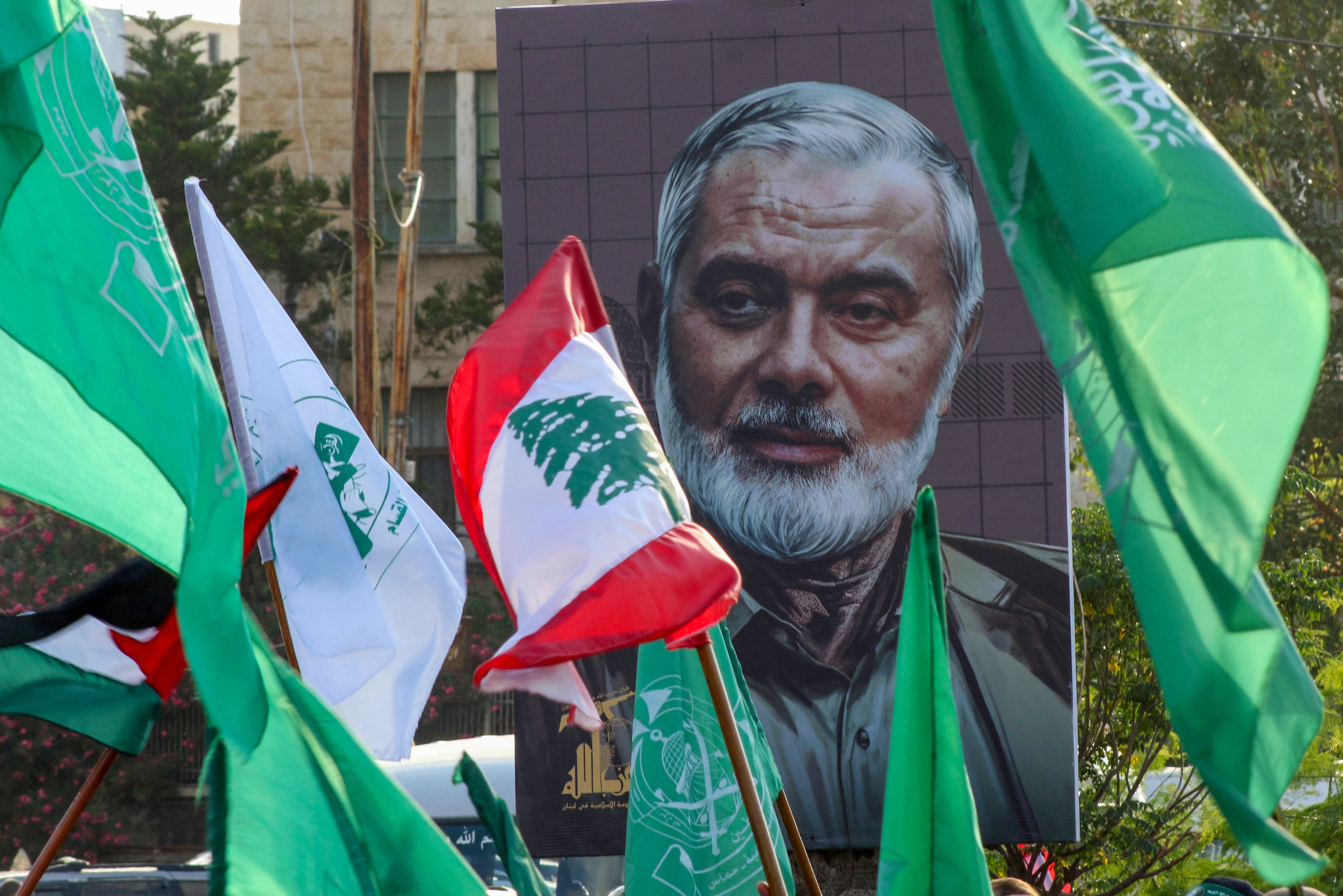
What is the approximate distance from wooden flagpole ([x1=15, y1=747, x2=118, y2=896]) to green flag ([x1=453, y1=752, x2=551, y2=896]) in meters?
0.86

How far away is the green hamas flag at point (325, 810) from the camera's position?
2387mm

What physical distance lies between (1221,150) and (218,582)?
1902mm

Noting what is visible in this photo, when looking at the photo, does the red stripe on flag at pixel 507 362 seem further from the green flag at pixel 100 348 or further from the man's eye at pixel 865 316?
the man's eye at pixel 865 316

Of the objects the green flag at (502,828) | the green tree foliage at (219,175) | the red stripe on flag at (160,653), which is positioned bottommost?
the green flag at (502,828)

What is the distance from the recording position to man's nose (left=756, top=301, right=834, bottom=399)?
23.5 ft

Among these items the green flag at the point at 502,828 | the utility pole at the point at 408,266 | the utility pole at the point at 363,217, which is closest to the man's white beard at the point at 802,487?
the green flag at the point at 502,828

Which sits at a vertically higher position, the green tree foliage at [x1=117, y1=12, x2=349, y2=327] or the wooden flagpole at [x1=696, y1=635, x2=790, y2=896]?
the green tree foliage at [x1=117, y1=12, x2=349, y2=327]

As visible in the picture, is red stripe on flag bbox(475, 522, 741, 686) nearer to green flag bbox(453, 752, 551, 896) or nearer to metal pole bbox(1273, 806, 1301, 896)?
green flag bbox(453, 752, 551, 896)

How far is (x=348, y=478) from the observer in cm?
486

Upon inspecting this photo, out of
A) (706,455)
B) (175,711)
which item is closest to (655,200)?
(706,455)

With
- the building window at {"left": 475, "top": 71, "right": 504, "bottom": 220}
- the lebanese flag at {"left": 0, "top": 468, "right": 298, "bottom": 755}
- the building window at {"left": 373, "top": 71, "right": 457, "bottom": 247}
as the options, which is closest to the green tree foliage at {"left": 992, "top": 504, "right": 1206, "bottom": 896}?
the lebanese flag at {"left": 0, "top": 468, "right": 298, "bottom": 755}

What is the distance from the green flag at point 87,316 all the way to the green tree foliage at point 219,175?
1353cm

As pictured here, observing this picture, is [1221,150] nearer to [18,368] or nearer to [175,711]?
[18,368]

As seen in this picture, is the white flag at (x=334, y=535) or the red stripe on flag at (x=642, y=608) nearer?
the red stripe on flag at (x=642, y=608)
